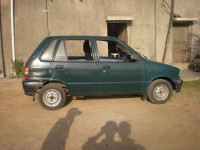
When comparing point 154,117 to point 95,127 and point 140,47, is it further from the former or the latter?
point 140,47

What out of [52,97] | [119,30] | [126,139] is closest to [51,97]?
[52,97]

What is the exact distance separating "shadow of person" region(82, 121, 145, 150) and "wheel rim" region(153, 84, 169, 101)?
1.64 meters

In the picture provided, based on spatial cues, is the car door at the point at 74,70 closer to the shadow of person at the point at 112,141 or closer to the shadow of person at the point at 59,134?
the shadow of person at the point at 59,134

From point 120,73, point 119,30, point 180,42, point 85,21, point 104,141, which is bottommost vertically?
point 104,141

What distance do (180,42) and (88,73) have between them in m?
7.58

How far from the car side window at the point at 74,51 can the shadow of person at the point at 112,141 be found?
185 centimetres

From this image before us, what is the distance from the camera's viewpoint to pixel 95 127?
144 inches

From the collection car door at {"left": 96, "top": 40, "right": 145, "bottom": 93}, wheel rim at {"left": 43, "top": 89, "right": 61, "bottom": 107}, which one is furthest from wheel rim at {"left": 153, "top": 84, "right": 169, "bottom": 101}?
wheel rim at {"left": 43, "top": 89, "right": 61, "bottom": 107}

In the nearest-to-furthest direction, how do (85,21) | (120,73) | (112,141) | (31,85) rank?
A: (112,141), (31,85), (120,73), (85,21)

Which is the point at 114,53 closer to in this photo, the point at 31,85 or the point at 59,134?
the point at 31,85

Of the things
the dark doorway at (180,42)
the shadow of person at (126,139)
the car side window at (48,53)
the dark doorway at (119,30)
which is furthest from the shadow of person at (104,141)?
the dark doorway at (180,42)

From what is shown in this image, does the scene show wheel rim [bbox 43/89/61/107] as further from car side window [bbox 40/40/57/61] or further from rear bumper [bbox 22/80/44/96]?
car side window [bbox 40/40/57/61]

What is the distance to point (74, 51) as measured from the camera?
507 cm

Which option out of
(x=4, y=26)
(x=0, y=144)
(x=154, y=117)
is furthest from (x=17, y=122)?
(x=4, y=26)
